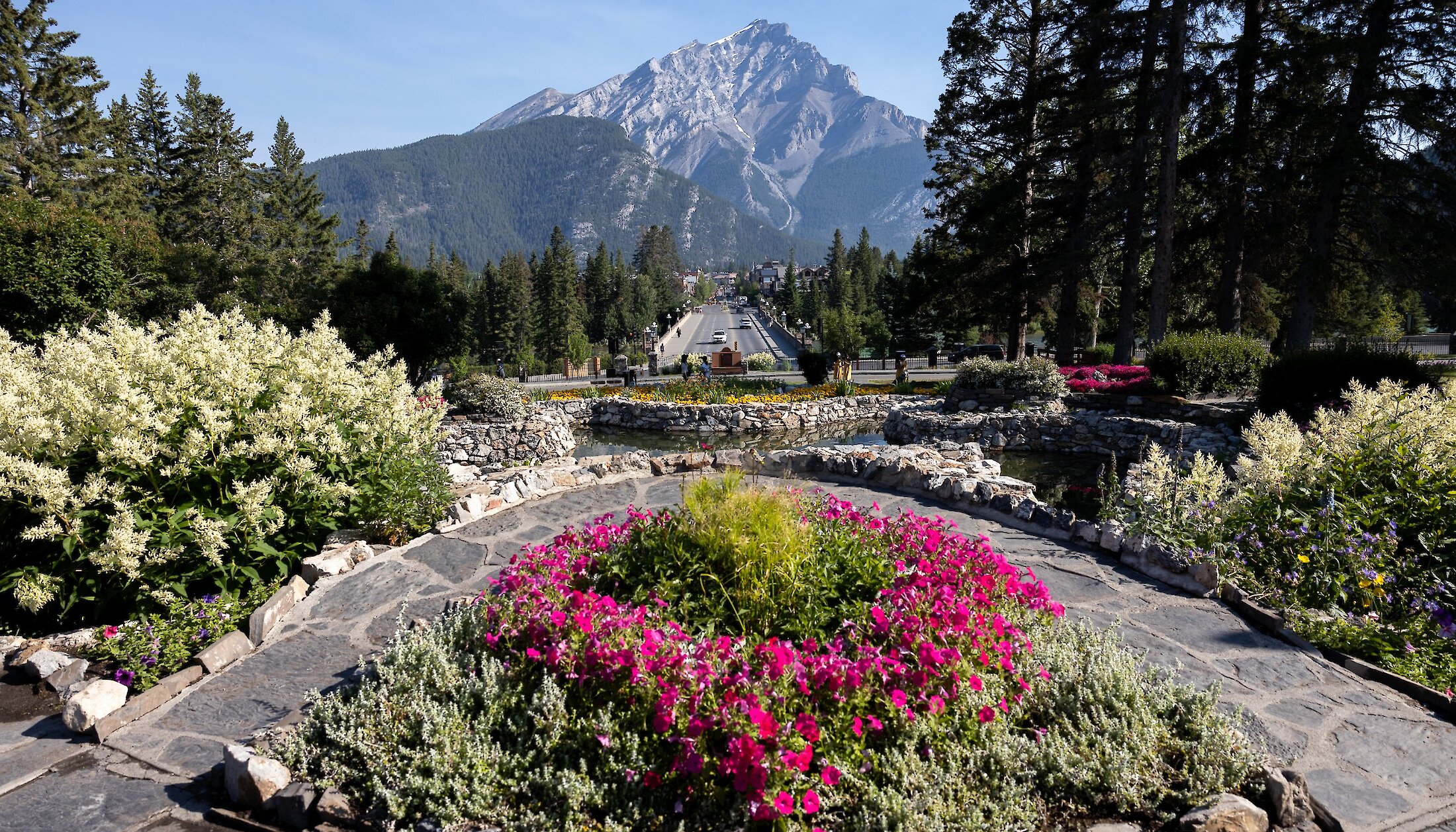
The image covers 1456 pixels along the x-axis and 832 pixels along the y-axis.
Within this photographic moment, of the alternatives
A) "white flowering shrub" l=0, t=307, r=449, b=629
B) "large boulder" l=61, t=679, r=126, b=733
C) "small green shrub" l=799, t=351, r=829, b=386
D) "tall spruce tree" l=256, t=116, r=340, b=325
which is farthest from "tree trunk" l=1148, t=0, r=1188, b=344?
"tall spruce tree" l=256, t=116, r=340, b=325

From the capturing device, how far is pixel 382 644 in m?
3.80

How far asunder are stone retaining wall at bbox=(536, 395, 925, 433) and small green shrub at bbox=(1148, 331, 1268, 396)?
6.60 meters

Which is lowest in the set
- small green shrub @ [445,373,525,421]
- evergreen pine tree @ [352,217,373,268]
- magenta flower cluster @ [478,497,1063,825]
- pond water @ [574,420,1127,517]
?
pond water @ [574,420,1127,517]

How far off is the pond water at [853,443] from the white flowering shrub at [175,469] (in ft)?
16.7

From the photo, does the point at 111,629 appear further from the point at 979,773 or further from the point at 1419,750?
the point at 1419,750

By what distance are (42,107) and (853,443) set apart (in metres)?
33.4

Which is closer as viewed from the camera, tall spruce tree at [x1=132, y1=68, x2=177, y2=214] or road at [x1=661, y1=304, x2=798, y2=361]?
tall spruce tree at [x1=132, y1=68, x2=177, y2=214]

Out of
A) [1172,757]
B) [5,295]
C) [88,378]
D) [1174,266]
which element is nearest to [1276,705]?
[1172,757]

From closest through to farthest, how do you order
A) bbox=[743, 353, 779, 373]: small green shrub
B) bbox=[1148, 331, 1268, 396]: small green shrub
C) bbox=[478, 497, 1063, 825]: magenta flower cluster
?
bbox=[478, 497, 1063, 825]: magenta flower cluster < bbox=[1148, 331, 1268, 396]: small green shrub < bbox=[743, 353, 779, 373]: small green shrub

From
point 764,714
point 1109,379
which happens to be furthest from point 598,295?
point 764,714

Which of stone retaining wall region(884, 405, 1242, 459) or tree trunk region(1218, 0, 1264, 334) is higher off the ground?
tree trunk region(1218, 0, 1264, 334)

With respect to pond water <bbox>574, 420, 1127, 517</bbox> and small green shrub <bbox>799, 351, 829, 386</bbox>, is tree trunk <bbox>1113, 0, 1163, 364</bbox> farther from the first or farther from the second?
small green shrub <bbox>799, 351, 829, 386</bbox>

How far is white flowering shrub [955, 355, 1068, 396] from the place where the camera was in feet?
54.9

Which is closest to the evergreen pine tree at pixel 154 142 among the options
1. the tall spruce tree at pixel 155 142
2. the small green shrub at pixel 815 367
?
the tall spruce tree at pixel 155 142
